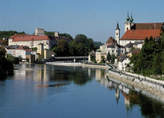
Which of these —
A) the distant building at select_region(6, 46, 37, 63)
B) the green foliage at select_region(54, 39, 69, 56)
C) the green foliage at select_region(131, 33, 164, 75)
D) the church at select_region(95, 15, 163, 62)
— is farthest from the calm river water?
the green foliage at select_region(54, 39, 69, 56)

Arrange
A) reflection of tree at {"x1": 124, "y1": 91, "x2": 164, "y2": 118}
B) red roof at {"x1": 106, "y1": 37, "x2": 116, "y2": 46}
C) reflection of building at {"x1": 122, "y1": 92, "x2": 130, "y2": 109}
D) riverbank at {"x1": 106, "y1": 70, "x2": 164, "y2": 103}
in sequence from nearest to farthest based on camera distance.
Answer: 1. reflection of tree at {"x1": 124, "y1": 91, "x2": 164, "y2": 118}
2. reflection of building at {"x1": 122, "y1": 92, "x2": 130, "y2": 109}
3. riverbank at {"x1": 106, "y1": 70, "x2": 164, "y2": 103}
4. red roof at {"x1": 106, "y1": 37, "x2": 116, "y2": 46}

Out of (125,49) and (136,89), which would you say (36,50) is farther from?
(136,89)

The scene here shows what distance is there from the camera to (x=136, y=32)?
6525 centimetres

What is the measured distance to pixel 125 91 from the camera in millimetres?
26766

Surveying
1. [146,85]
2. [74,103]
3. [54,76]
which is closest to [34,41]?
[54,76]

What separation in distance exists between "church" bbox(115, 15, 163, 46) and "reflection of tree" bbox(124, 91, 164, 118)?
129 feet

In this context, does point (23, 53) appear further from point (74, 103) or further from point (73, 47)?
point (74, 103)

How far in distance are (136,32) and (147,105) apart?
4528 cm

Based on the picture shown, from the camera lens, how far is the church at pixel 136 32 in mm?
64125

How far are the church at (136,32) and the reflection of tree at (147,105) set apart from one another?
39455 millimetres

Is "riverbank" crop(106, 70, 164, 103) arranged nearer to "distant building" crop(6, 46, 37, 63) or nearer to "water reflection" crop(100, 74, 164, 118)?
"water reflection" crop(100, 74, 164, 118)

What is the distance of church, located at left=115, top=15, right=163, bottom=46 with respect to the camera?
210 ft

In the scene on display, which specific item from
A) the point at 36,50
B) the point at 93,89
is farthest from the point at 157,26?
the point at 93,89

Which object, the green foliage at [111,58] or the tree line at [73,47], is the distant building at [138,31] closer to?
the green foliage at [111,58]
